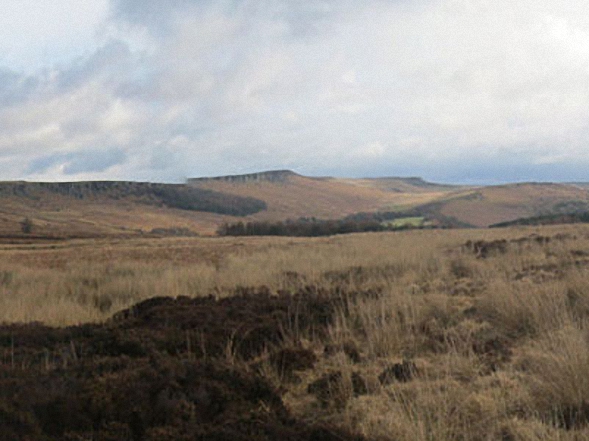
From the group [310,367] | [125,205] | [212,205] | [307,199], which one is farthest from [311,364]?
[307,199]

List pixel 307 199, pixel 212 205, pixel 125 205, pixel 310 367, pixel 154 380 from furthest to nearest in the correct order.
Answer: pixel 307 199 < pixel 212 205 < pixel 125 205 < pixel 310 367 < pixel 154 380

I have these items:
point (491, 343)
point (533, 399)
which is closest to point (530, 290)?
point (491, 343)

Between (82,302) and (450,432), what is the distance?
9231mm

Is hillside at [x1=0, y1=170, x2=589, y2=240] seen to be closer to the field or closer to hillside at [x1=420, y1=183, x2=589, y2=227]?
hillside at [x1=420, y1=183, x2=589, y2=227]

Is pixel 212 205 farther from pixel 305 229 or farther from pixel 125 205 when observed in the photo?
pixel 305 229

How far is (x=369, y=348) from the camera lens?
5430mm

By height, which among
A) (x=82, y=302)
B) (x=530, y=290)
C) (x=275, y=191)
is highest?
(x=275, y=191)

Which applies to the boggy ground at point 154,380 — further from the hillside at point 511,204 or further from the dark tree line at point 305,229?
the hillside at point 511,204

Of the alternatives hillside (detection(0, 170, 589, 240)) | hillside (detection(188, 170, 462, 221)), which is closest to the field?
hillside (detection(0, 170, 589, 240))

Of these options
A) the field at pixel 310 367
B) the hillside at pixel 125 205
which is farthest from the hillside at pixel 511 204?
the field at pixel 310 367

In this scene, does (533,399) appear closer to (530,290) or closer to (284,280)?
(530,290)

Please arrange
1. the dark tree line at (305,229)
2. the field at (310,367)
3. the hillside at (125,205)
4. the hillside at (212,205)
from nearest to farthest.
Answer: the field at (310,367) → the dark tree line at (305,229) → the hillside at (125,205) → the hillside at (212,205)

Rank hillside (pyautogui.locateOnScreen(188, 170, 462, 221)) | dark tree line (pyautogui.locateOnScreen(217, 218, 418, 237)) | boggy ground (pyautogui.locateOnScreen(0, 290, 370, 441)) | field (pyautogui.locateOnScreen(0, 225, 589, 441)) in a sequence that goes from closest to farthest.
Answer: boggy ground (pyautogui.locateOnScreen(0, 290, 370, 441)), field (pyautogui.locateOnScreen(0, 225, 589, 441)), dark tree line (pyautogui.locateOnScreen(217, 218, 418, 237)), hillside (pyautogui.locateOnScreen(188, 170, 462, 221))

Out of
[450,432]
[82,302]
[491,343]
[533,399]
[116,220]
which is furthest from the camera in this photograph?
[116,220]
